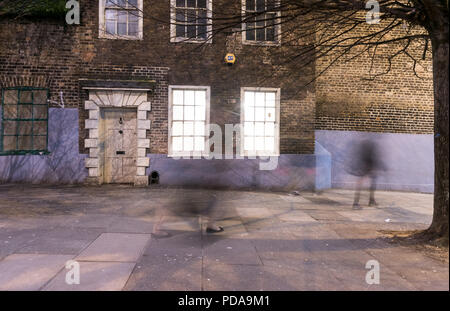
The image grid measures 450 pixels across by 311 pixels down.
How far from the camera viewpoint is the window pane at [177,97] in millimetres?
10570

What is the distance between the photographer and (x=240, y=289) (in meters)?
3.29

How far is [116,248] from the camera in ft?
14.7

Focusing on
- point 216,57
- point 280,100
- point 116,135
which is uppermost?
point 216,57

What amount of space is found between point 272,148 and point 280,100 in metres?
1.72

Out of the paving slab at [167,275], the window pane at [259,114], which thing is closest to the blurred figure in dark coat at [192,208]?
the paving slab at [167,275]

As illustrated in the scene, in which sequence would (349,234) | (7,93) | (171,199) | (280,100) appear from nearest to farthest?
(349,234) < (171,199) < (7,93) < (280,100)

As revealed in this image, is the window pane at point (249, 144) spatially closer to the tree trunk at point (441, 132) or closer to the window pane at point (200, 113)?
the window pane at point (200, 113)

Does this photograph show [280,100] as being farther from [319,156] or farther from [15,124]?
[15,124]

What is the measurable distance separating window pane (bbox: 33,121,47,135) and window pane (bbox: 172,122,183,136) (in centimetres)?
424

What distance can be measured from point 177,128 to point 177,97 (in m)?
1.07

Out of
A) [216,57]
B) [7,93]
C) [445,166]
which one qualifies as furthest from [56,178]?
[445,166]

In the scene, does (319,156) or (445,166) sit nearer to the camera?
(445,166)

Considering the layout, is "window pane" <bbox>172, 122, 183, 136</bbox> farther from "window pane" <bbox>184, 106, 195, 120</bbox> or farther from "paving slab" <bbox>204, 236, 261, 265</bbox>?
"paving slab" <bbox>204, 236, 261, 265</bbox>

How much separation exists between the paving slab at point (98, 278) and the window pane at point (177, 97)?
7.40 meters
